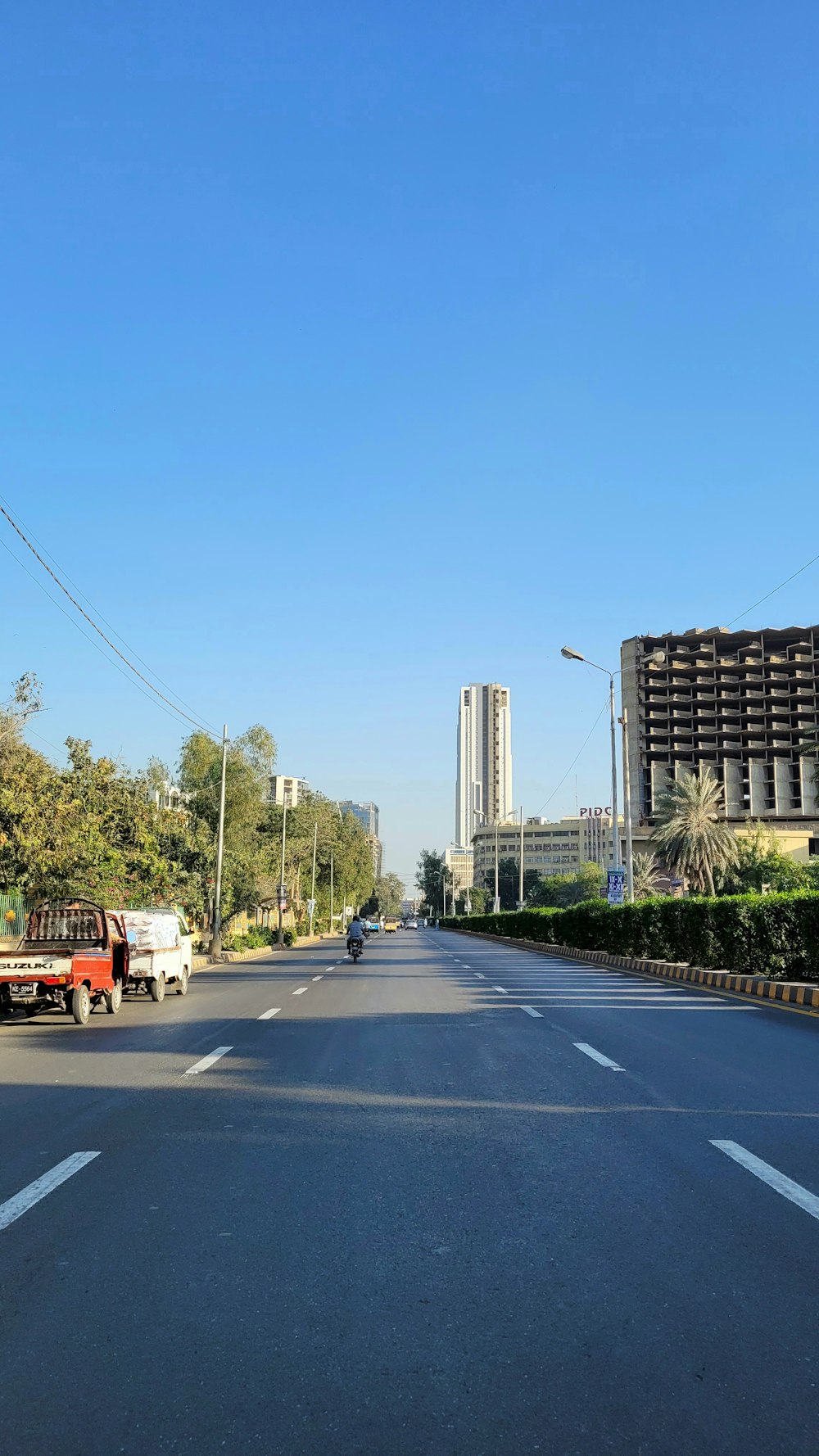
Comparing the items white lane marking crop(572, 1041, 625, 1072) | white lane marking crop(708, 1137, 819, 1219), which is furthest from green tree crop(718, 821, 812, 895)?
white lane marking crop(708, 1137, 819, 1219)

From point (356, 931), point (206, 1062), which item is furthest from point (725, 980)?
point (356, 931)

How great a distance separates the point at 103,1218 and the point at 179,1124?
2.56m

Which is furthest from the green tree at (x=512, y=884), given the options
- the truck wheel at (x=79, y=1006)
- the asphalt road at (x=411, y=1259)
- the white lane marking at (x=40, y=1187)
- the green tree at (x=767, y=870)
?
the white lane marking at (x=40, y=1187)

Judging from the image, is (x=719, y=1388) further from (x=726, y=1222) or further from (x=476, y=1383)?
(x=726, y=1222)

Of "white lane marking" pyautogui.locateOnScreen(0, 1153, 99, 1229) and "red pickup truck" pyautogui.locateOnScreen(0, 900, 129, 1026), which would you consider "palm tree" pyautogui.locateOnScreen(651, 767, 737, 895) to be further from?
"white lane marking" pyautogui.locateOnScreen(0, 1153, 99, 1229)

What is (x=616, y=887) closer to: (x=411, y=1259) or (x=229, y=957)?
(x=229, y=957)

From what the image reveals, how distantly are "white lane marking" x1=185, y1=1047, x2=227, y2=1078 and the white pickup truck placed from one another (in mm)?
8944

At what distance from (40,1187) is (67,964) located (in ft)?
35.2

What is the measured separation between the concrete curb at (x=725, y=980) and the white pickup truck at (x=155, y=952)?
10.9 metres

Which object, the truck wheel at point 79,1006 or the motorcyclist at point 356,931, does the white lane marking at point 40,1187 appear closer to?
the truck wheel at point 79,1006

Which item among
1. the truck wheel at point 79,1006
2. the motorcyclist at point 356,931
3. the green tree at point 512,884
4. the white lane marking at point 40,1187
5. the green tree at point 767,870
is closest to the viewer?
the white lane marking at point 40,1187

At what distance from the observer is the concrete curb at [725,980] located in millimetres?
20406

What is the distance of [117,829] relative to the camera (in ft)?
131

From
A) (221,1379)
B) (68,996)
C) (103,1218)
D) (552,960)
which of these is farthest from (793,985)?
(552,960)
